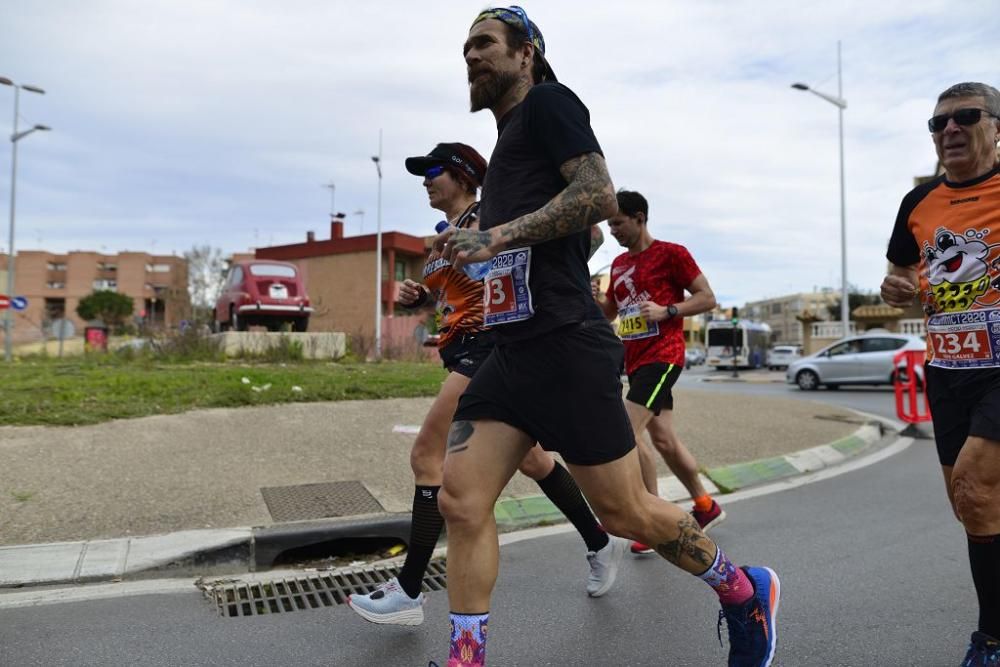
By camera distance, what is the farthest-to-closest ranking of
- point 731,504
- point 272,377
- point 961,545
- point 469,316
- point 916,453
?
1. point 272,377
2. point 916,453
3. point 731,504
4. point 961,545
5. point 469,316

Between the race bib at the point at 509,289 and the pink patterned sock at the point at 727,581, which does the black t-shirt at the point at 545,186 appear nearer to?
the race bib at the point at 509,289

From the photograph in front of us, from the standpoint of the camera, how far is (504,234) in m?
2.08

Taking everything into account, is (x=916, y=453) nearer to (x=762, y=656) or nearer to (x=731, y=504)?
(x=731, y=504)

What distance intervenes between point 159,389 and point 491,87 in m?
6.78

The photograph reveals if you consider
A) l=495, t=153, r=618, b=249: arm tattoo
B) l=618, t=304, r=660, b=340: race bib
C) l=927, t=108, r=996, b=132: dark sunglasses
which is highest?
l=927, t=108, r=996, b=132: dark sunglasses

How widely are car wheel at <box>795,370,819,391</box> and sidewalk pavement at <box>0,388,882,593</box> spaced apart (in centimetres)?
1392

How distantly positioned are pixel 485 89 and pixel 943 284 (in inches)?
68.0

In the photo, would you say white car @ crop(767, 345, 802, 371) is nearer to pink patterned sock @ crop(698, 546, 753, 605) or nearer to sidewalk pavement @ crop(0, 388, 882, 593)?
sidewalk pavement @ crop(0, 388, 882, 593)

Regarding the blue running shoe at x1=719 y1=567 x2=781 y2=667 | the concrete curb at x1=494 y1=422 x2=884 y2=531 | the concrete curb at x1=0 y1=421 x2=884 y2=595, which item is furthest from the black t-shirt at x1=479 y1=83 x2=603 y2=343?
the concrete curb at x1=494 y1=422 x2=884 y2=531

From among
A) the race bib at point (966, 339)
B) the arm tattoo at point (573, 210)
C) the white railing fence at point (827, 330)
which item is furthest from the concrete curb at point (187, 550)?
the white railing fence at point (827, 330)

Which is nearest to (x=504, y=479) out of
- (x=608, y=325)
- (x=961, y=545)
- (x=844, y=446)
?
(x=608, y=325)

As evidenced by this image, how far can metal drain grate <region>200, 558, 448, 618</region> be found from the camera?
3.36 metres

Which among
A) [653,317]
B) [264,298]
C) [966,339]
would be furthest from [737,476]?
[264,298]

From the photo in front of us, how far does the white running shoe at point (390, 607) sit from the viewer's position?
3.00m
